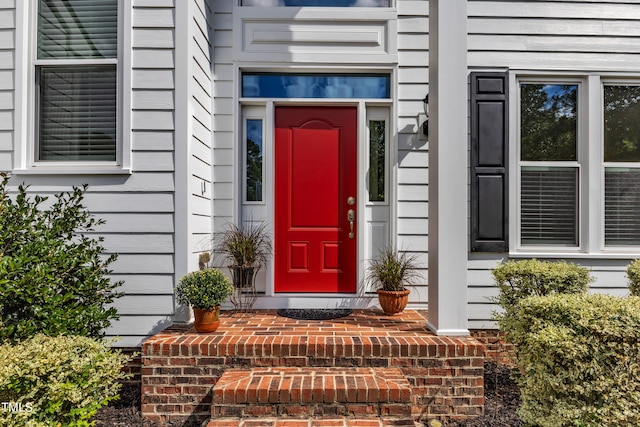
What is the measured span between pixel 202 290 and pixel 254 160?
147cm

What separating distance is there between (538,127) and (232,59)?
2.98 meters

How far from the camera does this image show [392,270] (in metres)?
3.28

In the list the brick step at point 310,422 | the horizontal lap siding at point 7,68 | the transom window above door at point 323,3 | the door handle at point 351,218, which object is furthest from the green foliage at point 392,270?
the horizontal lap siding at point 7,68

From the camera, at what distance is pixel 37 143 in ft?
9.64

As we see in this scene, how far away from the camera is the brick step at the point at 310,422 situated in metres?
2.12

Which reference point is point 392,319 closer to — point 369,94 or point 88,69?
point 369,94

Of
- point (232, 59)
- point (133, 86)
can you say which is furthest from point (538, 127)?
point (133, 86)

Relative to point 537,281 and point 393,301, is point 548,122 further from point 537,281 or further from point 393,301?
point 393,301

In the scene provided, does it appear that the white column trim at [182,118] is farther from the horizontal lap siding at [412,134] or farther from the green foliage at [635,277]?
the green foliage at [635,277]

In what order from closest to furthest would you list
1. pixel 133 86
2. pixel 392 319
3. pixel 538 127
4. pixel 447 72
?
1. pixel 447 72
2. pixel 133 86
3. pixel 392 319
4. pixel 538 127

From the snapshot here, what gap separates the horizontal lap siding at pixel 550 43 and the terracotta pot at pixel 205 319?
2280 mm

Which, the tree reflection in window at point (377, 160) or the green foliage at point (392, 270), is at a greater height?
the tree reflection in window at point (377, 160)

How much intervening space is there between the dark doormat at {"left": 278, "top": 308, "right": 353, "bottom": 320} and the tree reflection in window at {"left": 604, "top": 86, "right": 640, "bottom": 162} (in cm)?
292

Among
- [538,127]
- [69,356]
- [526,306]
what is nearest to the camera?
[69,356]
